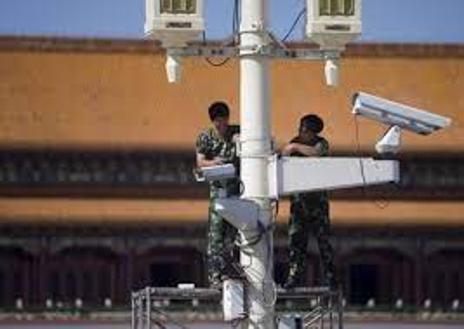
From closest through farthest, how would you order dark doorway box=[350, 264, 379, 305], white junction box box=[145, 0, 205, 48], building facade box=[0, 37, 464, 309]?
1. white junction box box=[145, 0, 205, 48]
2. building facade box=[0, 37, 464, 309]
3. dark doorway box=[350, 264, 379, 305]

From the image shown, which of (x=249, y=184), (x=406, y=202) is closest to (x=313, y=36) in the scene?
(x=249, y=184)

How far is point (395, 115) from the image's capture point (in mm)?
8914

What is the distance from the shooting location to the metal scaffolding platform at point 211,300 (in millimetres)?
9273

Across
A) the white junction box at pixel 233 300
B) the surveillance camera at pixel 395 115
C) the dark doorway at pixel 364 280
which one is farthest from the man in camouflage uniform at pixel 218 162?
the dark doorway at pixel 364 280

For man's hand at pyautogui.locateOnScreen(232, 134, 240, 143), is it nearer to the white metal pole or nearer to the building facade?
the white metal pole

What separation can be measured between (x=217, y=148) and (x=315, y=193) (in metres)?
0.62

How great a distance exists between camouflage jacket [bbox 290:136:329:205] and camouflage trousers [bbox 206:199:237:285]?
0.40 meters

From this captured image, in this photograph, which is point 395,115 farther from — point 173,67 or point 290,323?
point 290,323

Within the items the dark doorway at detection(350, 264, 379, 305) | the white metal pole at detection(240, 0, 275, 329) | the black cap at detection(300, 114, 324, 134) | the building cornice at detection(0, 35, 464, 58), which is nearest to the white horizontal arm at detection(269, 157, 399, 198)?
the white metal pole at detection(240, 0, 275, 329)

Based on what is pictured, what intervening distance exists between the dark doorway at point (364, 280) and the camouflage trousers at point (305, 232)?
4728cm

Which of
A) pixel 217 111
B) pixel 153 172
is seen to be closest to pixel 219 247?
pixel 217 111

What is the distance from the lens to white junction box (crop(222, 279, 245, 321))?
30.4 feet

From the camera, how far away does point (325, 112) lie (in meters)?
57.1

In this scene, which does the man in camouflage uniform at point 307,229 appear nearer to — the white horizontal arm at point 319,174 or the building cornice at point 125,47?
the white horizontal arm at point 319,174
